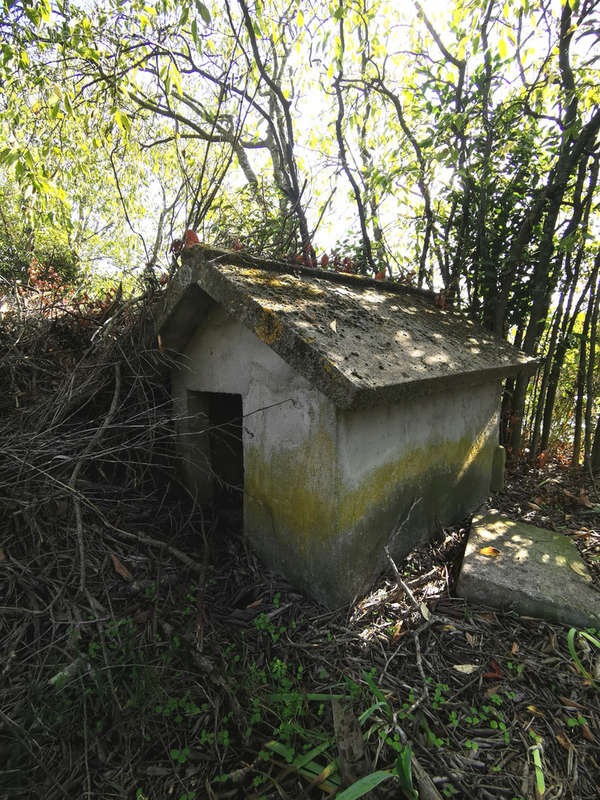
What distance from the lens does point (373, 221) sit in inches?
275

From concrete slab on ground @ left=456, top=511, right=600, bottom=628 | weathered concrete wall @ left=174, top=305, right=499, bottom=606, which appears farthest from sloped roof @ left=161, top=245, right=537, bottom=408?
concrete slab on ground @ left=456, top=511, right=600, bottom=628

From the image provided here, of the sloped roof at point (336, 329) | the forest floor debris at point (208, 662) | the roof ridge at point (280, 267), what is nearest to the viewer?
the forest floor debris at point (208, 662)

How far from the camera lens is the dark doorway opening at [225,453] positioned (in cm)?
372

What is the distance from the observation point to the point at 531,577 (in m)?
2.65

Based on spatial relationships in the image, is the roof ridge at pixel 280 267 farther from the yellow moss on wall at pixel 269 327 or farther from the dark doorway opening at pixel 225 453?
the dark doorway opening at pixel 225 453

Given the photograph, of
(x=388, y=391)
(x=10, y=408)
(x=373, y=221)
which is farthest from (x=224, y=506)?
(x=373, y=221)

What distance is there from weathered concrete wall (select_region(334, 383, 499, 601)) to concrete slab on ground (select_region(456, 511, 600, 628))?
45cm

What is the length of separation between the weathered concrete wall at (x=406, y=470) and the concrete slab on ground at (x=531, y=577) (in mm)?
451

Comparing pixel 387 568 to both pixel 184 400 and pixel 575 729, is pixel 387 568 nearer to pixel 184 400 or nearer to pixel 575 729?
pixel 575 729

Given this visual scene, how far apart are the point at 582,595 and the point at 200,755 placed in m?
2.39

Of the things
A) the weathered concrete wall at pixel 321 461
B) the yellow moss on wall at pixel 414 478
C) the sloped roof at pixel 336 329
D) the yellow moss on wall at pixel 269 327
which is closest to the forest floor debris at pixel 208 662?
the weathered concrete wall at pixel 321 461

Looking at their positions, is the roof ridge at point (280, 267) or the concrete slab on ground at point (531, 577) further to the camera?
the roof ridge at point (280, 267)

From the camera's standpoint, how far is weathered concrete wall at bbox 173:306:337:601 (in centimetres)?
237

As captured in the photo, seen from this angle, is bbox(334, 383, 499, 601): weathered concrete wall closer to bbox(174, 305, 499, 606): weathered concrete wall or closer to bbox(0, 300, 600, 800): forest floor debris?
bbox(174, 305, 499, 606): weathered concrete wall
